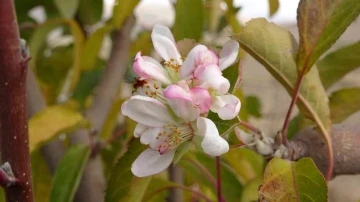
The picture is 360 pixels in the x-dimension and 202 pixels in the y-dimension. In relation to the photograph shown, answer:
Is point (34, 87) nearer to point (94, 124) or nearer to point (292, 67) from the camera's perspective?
point (94, 124)

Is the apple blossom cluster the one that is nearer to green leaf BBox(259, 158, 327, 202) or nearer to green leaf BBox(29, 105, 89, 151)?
green leaf BBox(259, 158, 327, 202)

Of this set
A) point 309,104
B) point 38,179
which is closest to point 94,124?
point 38,179

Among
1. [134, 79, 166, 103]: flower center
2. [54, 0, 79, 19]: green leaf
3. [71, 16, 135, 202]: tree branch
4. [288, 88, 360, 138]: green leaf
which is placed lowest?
[71, 16, 135, 202]: tree branch

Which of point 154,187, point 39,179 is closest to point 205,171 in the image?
point 154,187

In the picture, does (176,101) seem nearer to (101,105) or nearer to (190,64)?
(190,64)

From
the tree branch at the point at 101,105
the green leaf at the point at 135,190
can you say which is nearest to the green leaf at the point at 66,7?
the tree branch at the point at 101,105

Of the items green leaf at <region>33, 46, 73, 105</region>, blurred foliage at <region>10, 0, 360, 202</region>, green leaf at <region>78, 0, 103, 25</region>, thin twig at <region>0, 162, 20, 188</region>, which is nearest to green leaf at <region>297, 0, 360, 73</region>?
blurred foliage at <region>10, 0, 360, 202</region>
